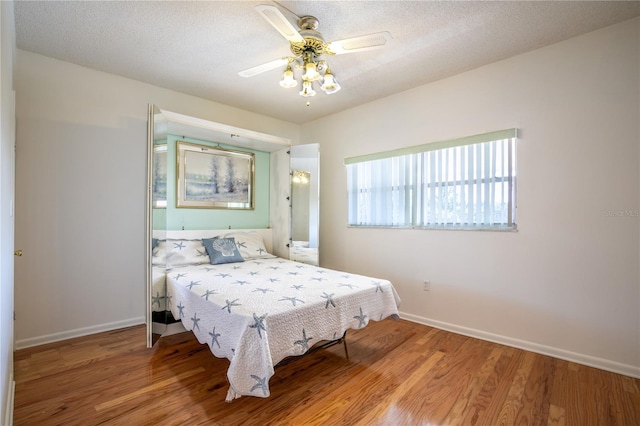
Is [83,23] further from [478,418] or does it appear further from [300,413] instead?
[478,418]

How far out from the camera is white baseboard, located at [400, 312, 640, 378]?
2.24m

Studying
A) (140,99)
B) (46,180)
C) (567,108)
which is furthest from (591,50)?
(46,180)

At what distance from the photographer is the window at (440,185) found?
9.26 ft

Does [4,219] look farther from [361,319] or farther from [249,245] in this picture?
[249,245]

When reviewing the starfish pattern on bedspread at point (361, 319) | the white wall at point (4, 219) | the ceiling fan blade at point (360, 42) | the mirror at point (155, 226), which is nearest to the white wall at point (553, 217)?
the starfish pattern on bedspread at point (361, 319)

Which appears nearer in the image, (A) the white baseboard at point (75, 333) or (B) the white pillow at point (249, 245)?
(A) the white baseboard at point (75, 333)

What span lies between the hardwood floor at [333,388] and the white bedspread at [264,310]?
278 millimetres

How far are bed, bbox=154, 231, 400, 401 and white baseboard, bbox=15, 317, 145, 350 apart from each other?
2.46 feet

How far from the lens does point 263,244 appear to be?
4.09 metres

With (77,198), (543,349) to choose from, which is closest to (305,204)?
(77,198)

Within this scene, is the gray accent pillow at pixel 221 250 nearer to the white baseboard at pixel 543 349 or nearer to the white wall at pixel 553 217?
the white wall at pixel 553 217

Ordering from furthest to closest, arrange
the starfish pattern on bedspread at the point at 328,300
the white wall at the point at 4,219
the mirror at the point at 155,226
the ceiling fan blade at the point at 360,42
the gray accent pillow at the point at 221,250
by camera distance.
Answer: the gray accent pillow at the point at 221,250 → the mirror at the point at 155,226 → the starfish pattern on bedspread at the point at 328,300 → the ceiling fan blade at the point at 360,42 → the white wall at the point at 4,219

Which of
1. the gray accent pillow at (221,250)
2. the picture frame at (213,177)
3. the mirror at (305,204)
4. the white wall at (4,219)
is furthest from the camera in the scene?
the mirror at (305,204)

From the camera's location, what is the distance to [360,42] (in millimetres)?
1972
